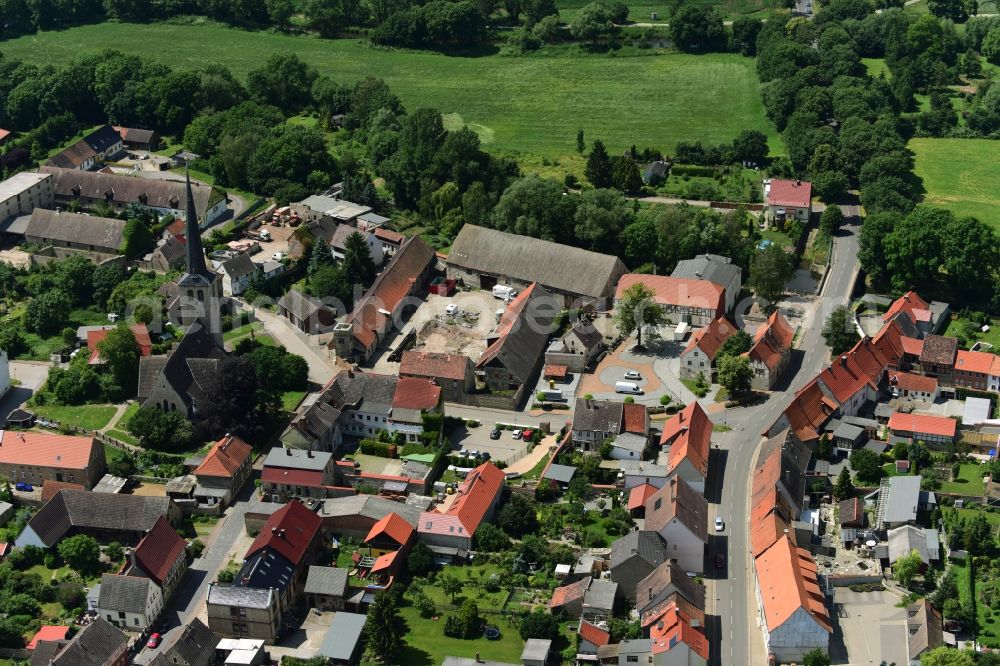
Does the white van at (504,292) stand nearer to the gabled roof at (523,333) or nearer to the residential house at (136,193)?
the gabled roof at (523,333)

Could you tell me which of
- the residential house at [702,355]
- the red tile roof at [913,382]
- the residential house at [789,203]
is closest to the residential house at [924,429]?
the red tile roof at [913,382]

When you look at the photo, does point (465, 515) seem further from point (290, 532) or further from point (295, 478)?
point (295, 478)

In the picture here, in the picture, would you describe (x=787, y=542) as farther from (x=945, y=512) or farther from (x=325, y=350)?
(x=325, y=350)

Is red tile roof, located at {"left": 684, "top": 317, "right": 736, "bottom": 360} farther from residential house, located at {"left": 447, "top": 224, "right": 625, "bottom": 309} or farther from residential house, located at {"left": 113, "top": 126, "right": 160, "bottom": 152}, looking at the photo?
residential house, located at {"left": 113, "top": 126, "right": 160, "bottom": 152}

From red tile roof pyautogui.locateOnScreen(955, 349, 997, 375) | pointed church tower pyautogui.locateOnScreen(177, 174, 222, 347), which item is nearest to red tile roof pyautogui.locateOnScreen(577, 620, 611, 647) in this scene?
red tile roof pyautogui.locateOnScreen(955, 349, 997, 375)

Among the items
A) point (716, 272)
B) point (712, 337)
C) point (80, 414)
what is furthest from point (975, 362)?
point (80, 414)
